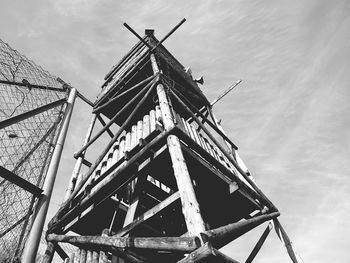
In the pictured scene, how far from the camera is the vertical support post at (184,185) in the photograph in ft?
7.97

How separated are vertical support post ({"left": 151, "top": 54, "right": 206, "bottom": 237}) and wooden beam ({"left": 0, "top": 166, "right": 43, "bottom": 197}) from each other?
2192 millimetres

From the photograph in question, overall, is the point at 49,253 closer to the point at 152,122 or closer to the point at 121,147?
the point at 121,147

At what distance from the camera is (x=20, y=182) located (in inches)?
155

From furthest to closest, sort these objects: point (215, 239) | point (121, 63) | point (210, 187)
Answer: point (121, 63) → point (210, 187) → point (215, 239)

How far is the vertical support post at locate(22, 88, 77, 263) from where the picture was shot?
3.53 metres

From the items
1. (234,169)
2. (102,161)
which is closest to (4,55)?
(102,161)

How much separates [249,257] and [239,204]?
0.96m

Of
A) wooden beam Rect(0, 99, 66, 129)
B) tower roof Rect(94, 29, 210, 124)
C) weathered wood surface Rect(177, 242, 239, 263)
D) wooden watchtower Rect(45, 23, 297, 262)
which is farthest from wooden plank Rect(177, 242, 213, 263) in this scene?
tower roof Rect(94, 29, 210, 124)

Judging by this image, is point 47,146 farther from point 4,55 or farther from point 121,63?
point 121,63

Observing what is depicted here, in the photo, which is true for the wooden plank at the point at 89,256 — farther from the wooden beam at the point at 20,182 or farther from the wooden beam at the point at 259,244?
the wooden beam at the point at 259,244

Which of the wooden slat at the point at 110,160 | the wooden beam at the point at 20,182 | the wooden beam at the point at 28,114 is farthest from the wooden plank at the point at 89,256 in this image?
the wooden beam at the point at 28,114

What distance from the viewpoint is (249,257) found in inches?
187

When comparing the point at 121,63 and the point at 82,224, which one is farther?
the point at 121,63

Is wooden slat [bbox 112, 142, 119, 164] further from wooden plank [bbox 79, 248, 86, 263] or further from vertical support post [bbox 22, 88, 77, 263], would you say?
wooden plank [bbox 79, 248, 86, 263]
